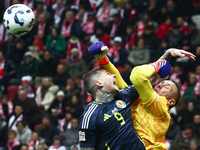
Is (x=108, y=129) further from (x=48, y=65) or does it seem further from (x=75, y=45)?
(x=75, y=45)

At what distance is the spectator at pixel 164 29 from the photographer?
43.4ft

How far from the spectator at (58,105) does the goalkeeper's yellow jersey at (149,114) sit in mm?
7198

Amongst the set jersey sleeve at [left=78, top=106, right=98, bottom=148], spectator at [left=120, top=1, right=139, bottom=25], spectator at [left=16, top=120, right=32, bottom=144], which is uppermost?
spectator at [left=120, top=1, right=139, bottom=25]

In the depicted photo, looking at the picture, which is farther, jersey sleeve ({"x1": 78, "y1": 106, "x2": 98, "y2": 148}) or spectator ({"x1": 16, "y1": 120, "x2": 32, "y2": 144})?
spectator ({"x1": 16, "y1": 120, "x2": 32, "y2": 144})

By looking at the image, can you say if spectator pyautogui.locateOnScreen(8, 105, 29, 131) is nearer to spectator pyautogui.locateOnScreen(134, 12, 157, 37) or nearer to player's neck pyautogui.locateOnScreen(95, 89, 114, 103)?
spectator pyautogui.locateOnScreen(134, 12, 157, 37)

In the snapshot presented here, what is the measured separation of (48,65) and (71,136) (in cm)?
361

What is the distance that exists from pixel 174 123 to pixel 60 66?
464cm

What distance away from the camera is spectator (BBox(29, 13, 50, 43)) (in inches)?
585

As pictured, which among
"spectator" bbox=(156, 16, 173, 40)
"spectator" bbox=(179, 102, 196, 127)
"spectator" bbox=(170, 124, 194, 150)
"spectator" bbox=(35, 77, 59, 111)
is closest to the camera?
"spectator" bbox=(170, 124, 194, 150)

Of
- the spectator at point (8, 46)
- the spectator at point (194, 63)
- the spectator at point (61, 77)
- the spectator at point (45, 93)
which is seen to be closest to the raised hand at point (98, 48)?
the spectator at point (194, 63)

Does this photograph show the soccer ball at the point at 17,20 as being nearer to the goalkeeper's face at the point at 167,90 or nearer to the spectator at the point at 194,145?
the goalkeeper's face at the point at 167,90

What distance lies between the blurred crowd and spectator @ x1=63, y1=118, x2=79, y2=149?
23 mm

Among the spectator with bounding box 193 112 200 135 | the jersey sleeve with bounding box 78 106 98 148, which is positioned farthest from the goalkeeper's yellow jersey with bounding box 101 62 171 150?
the spectator with bounding box 193 112 200 135

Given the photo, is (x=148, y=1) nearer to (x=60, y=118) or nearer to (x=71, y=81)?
(x=71, y=81)
